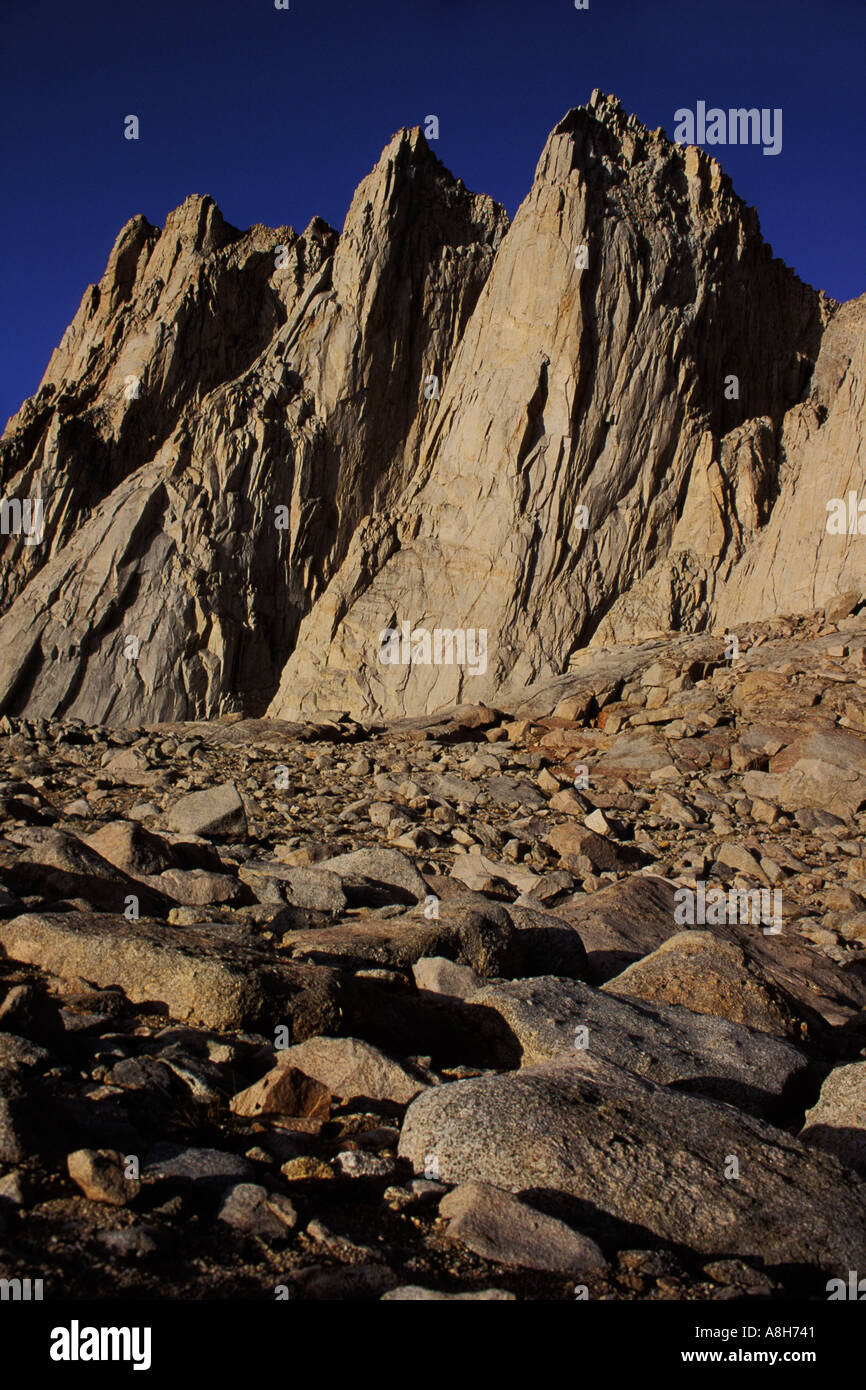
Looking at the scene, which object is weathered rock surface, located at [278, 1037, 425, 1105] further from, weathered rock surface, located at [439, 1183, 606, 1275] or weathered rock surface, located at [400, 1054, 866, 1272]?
weathered rock surface, located at [439, 1183, 606, 1275]

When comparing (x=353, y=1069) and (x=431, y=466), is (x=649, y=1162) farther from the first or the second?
(x=431, y=466)

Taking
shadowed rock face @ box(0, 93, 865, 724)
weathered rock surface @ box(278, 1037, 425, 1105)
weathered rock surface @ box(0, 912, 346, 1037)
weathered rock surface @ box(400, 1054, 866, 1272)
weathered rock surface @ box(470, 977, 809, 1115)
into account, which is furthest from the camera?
shadowed rock face @ box(0, 93, 865, 724)

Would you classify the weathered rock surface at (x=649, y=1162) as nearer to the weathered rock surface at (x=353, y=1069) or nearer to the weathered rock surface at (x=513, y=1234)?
the weathered rock surface at (x=513, y=1234)

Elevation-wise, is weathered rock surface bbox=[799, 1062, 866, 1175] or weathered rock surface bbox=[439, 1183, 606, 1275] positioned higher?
weathered rock surface bbox=[439, 1183, 606, 1275]

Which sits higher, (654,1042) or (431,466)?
Result: (431,466)

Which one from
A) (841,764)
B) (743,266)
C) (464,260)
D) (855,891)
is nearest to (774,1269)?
(855,891)

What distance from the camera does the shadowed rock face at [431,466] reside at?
18094mm

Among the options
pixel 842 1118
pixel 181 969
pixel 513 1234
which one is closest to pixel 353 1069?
pixel 181 969

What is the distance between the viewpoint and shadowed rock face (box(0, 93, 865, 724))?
712 inches

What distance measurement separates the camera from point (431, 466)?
67.9 ft

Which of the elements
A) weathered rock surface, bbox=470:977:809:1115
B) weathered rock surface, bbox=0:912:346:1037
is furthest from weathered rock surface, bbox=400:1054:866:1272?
weathered rock surface, bbox=0:912:346:1037

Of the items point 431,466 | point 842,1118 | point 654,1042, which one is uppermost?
point 431,466

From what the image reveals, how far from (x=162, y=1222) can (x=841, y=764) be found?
10.0 m

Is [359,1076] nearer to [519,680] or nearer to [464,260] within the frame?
[519,680]
